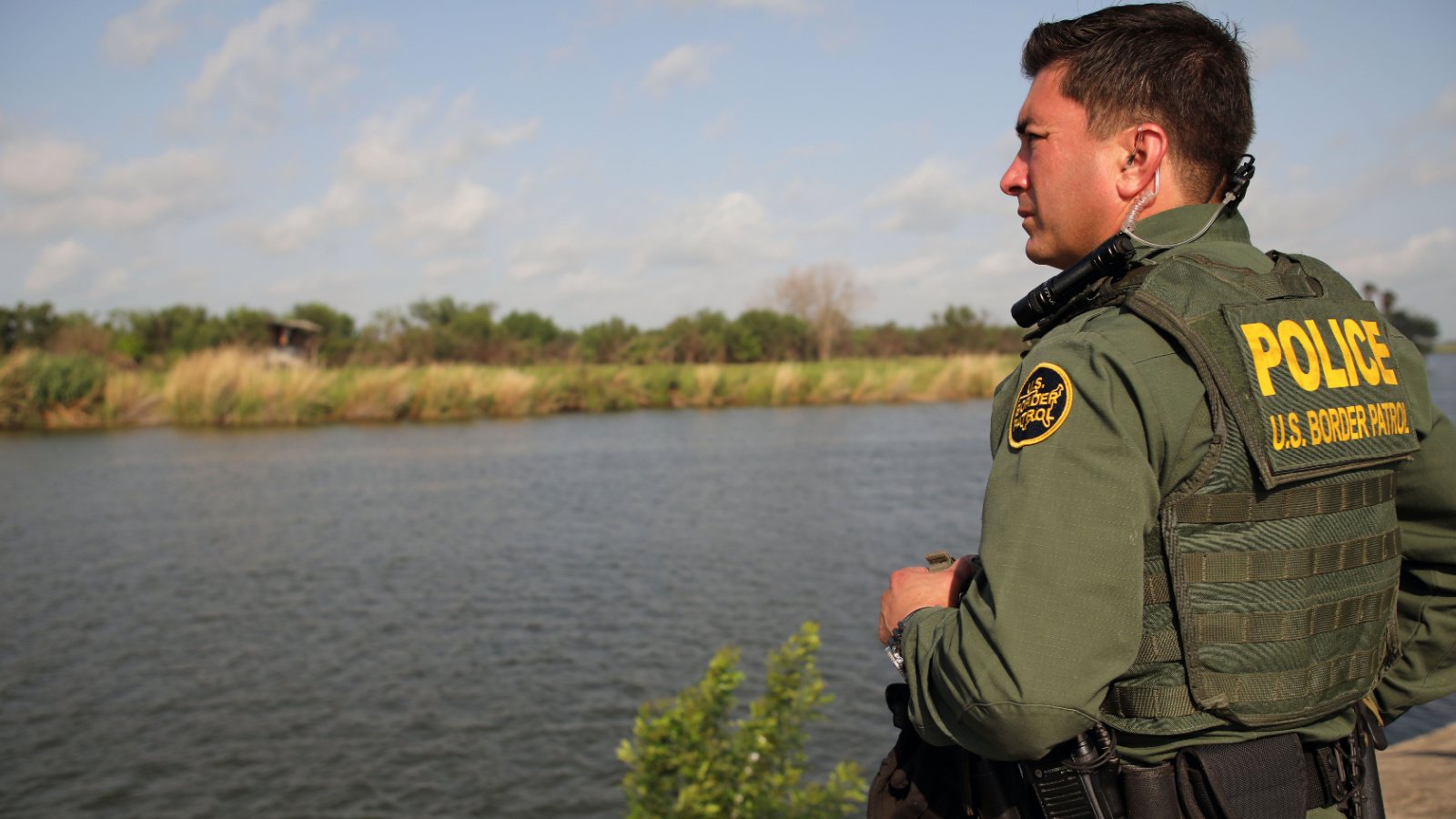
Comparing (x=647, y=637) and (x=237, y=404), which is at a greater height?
(x=237, y=404)

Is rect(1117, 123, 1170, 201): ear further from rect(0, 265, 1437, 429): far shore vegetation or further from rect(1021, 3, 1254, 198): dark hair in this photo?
rect(0, 265, 1437, 429): far shore vegetation

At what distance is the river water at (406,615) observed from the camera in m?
6.78

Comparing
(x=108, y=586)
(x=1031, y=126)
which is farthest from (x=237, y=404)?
(x=1031, y=126)

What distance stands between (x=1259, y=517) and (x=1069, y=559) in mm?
315

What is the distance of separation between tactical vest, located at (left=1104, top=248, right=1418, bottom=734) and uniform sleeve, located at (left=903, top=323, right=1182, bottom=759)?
91 mm

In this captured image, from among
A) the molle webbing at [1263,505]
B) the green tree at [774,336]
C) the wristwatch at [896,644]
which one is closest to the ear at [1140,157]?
the molle webbing at [1263,505]

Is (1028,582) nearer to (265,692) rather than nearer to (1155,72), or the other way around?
(1155,72)

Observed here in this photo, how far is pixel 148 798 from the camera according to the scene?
643 cm

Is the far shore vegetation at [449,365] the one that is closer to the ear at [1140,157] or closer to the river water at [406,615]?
the river water at [406,615]

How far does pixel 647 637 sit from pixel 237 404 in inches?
878

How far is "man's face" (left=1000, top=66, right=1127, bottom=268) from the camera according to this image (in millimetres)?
1582

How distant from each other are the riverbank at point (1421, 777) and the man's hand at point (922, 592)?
1.98m

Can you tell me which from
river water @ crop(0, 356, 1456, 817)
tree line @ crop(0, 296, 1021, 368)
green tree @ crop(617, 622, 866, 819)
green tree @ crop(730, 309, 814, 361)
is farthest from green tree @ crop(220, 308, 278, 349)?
green tree @ crop(617, 622, 866, 819)

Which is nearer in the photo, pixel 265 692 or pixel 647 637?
pixel 265 692
